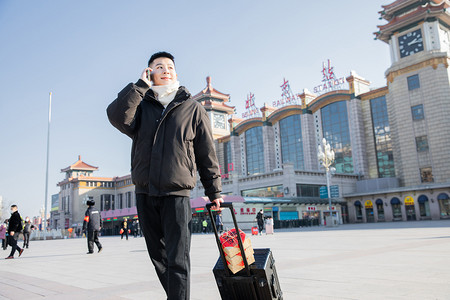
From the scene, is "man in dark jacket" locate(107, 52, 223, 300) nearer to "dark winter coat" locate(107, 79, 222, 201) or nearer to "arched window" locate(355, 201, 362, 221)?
"dark winter coat" locate(107, 79, 222, 201)

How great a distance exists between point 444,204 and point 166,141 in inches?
1663

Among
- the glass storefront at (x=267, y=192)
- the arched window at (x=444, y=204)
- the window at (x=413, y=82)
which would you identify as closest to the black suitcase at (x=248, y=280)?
the arched window at (x=444, y=204)

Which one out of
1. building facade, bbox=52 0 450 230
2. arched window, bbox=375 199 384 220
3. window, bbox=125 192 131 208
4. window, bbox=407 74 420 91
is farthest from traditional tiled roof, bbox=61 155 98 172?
window, bbox=407 74 420 91

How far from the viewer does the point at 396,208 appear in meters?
41.7

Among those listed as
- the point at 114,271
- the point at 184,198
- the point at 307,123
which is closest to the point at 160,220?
the point at 184,198

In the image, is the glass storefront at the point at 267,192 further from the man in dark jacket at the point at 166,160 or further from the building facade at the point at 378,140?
the man in dark jacket at the point at 166,160

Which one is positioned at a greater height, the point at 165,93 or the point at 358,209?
the point at 165,93

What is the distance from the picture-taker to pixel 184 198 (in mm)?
2855

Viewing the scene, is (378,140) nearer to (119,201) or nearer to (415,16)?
(415,16)

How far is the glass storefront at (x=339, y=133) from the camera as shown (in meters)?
50.7

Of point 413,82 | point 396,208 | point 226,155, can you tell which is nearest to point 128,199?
point 226,155

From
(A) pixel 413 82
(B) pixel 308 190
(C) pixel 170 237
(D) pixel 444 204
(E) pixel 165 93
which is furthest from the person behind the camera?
(B) pixel 308 190

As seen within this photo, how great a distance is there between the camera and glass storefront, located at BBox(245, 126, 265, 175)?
6141cm

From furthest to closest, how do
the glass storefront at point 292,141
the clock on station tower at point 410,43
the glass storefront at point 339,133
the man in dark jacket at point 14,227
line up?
the glass storefront at point 292,141 < the glass storefront at point 339,133 < the clock on station tower at point 410,43 < the man in dark jacket at point 14,227
